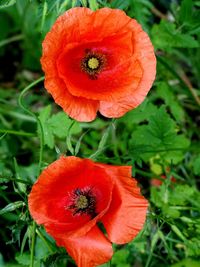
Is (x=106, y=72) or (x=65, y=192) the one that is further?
(x=106, y=72)

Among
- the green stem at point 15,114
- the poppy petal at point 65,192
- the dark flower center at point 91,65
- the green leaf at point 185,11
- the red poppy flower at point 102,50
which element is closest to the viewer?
the poppy petal at point 65,192

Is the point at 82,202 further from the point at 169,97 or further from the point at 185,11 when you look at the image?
the point at 185,11

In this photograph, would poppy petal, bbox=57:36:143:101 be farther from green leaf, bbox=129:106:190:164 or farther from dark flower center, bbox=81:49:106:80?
green leaf, bbox=129:106:190:164

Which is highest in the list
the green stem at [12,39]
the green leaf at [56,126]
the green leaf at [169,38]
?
the green leaf at [169,38]

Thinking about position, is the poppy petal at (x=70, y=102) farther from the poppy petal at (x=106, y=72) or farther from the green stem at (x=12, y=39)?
the green stem at (x=12, y=39)

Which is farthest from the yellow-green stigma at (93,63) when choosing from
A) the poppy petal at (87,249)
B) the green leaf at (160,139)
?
the poppy petal at (87,249)

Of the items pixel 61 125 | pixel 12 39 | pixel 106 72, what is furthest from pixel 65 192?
pixel 12 39

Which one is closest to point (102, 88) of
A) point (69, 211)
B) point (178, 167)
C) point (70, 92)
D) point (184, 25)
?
point (70, 92)

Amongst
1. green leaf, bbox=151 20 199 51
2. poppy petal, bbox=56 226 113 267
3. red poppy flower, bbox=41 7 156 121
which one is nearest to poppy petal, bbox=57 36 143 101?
red poppy flower, bbox=41 7 156 121
